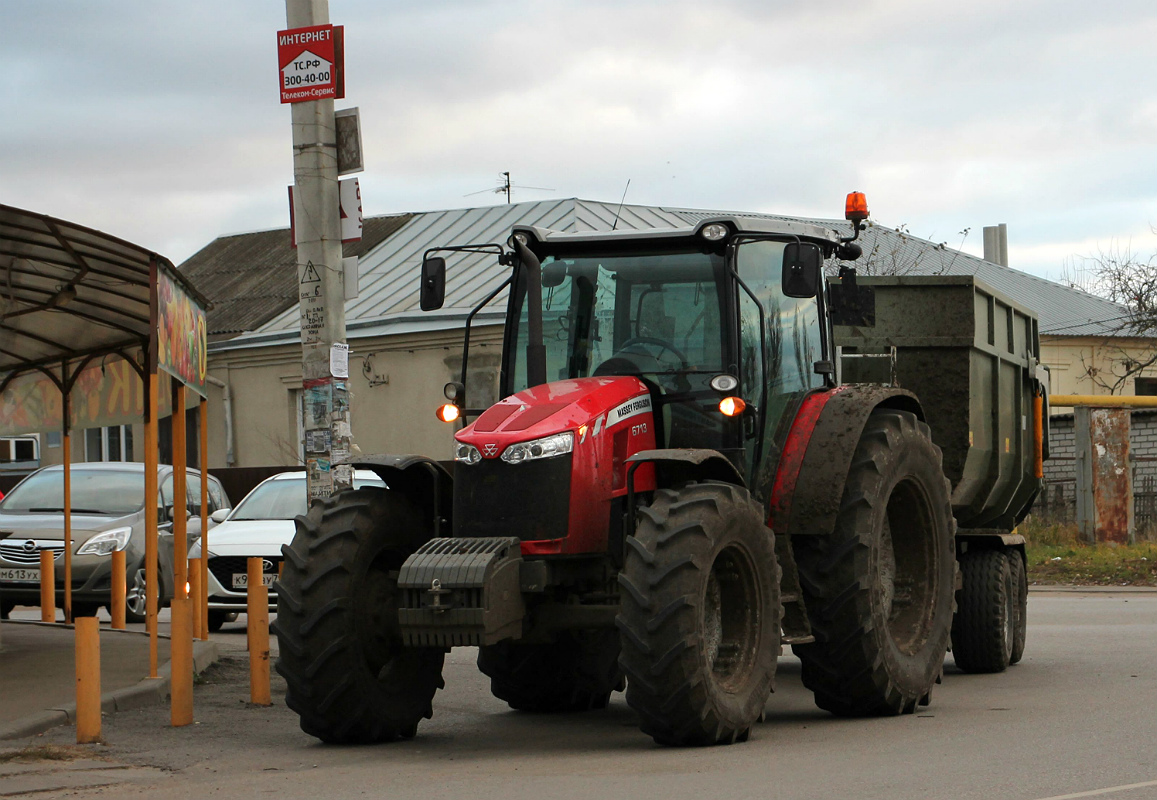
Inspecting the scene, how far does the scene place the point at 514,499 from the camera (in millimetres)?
7984

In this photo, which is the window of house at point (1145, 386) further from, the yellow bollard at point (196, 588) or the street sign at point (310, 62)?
the street sign at point (310, 62)

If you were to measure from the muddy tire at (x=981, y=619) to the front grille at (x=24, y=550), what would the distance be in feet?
30.7

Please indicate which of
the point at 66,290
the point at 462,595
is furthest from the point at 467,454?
the point at 66,290

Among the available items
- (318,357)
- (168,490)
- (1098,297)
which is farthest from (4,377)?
(1098,297)

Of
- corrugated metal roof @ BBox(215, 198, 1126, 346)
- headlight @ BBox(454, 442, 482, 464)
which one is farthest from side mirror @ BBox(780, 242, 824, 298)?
corrugated metal roof @ BBox(215, 198, 1126, 346)

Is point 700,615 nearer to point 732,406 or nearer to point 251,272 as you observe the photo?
point 732,406

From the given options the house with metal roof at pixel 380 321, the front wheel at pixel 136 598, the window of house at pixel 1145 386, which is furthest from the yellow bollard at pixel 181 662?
the window of house at pixel 1145 386

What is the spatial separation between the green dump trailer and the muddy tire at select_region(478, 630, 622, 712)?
291cm

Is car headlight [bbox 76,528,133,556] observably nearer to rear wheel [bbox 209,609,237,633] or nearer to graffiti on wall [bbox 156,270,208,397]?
rear wheel [bbox 209,609,237,633]

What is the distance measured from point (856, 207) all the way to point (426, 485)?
3654mm

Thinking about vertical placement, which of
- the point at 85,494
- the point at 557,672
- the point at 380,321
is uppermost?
the point at 380,321

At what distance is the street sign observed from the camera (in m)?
11.2

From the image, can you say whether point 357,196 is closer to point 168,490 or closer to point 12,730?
point 12,730

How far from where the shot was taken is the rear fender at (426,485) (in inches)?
337
